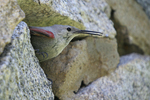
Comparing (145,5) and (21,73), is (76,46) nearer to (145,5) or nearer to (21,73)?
(21,73)

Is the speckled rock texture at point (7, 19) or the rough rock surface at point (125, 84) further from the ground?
the speckled rock texture at point (7, 19)

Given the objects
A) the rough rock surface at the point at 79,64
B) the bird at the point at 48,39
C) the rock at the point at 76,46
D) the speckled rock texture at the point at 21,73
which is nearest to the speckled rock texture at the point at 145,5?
the rock at the point at 76,46

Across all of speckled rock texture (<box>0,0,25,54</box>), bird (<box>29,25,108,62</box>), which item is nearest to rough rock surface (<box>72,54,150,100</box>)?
bird (<box>29,25,108,62</box>)

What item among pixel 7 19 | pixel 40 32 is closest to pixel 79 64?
pixel 40 32

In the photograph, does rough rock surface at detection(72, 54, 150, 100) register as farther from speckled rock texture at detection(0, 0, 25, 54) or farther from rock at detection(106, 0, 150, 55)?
speckled rock texture at detection(0, 0, 25, 54)

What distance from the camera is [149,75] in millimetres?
2812

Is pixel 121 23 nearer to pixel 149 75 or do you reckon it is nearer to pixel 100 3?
pixel 100 3

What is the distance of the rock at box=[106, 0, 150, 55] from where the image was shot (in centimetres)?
281

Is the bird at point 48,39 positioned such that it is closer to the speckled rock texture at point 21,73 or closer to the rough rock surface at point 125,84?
the speckled rock texture at point 21,73

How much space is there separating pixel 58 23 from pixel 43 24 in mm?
161

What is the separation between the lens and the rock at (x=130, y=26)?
281 cm

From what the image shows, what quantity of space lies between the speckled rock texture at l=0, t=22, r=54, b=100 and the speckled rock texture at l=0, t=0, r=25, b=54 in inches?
2.4

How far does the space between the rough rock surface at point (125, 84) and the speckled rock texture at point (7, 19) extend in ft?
3.33

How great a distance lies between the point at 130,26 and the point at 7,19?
2.27 meters
